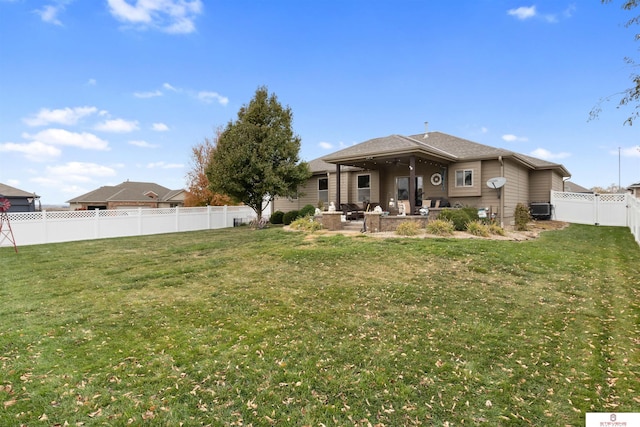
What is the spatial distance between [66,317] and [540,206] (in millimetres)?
19843

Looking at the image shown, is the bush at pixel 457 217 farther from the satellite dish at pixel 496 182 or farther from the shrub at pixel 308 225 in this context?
the shrub at pixel 308 225

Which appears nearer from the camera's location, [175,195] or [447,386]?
[447,386]

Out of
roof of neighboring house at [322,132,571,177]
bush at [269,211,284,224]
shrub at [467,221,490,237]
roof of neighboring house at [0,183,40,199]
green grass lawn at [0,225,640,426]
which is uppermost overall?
roof of neighboring house at [322,132,571,177]

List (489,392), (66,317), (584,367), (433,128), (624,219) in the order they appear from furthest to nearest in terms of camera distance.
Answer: (433,128)
(624,219)
(66,317)
(584,367)
(489,392)

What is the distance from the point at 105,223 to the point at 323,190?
1201 centimetres

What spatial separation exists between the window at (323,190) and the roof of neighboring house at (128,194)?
26.7m

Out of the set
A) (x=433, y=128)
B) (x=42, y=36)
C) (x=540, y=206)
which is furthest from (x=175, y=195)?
(x=540, y=206)

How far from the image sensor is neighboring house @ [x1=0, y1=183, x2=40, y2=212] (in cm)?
2533

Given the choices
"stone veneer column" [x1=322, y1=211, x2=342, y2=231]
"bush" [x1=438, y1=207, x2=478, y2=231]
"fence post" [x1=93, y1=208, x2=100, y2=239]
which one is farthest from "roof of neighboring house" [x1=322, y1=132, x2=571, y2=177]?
"fence post" [x1=93, y1=208, x2=100, y2=239]

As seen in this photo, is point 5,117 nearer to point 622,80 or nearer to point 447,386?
point 447,386

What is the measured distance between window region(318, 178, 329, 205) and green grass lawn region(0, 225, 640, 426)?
38.9 feet

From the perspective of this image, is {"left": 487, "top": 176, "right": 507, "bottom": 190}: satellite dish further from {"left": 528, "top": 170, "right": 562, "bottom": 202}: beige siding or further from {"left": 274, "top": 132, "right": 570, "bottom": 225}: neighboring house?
{"left": 528, "top": 170, "right": 562, "bottom": 202}: beige siding

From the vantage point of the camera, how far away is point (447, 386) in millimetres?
3172

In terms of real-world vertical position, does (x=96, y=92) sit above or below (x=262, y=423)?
above
